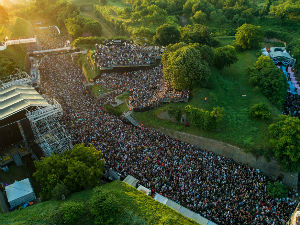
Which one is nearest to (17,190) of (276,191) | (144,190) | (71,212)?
(71,212)

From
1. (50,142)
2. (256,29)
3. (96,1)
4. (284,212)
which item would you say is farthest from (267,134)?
(96,1)

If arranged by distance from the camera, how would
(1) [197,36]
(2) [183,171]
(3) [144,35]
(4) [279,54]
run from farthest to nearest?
(3) [144,35] → (4) [279,54] → (1) [197,36] → (2) [183,171]

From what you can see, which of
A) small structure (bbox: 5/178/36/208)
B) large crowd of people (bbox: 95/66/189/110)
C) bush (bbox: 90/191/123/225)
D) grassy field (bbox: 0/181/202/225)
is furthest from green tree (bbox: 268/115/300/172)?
small structure (bbox: 5/178/36/208)

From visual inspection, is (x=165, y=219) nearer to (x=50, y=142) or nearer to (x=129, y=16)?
(x=50, y=142)

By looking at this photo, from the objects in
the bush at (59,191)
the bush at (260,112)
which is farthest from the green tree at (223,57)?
the bush at (59,191)

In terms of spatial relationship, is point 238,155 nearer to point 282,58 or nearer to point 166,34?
point 166,34

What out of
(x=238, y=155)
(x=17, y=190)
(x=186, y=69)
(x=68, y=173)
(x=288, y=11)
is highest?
(x=288, y=11)
